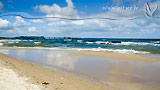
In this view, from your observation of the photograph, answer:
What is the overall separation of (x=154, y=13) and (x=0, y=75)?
4.92m

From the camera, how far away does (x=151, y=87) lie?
536 centimetres

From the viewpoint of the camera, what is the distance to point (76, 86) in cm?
509

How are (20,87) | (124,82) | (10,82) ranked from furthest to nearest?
(124,82), (10,82), (20,87)

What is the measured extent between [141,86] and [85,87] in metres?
2.24

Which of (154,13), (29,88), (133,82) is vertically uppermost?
(154,13)

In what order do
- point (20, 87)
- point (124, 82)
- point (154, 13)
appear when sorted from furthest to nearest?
1. point (124, 82)
2. point (20, 87)
3. point (154, 13)

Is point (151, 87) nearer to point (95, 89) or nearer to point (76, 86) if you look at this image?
point (95, 89)

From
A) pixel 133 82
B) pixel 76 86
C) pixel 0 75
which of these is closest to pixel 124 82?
pixel 133 82

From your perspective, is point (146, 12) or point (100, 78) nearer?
point (146, 12)

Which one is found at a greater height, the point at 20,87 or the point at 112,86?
the point at 20,87

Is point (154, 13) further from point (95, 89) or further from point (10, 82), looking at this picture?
point (10, 82)

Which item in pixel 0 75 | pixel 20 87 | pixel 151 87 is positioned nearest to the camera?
pixel 20 87

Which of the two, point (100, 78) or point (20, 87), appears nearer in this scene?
point (20, 87)

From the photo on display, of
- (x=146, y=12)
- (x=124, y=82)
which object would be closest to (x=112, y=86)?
(x=124, y=82)
